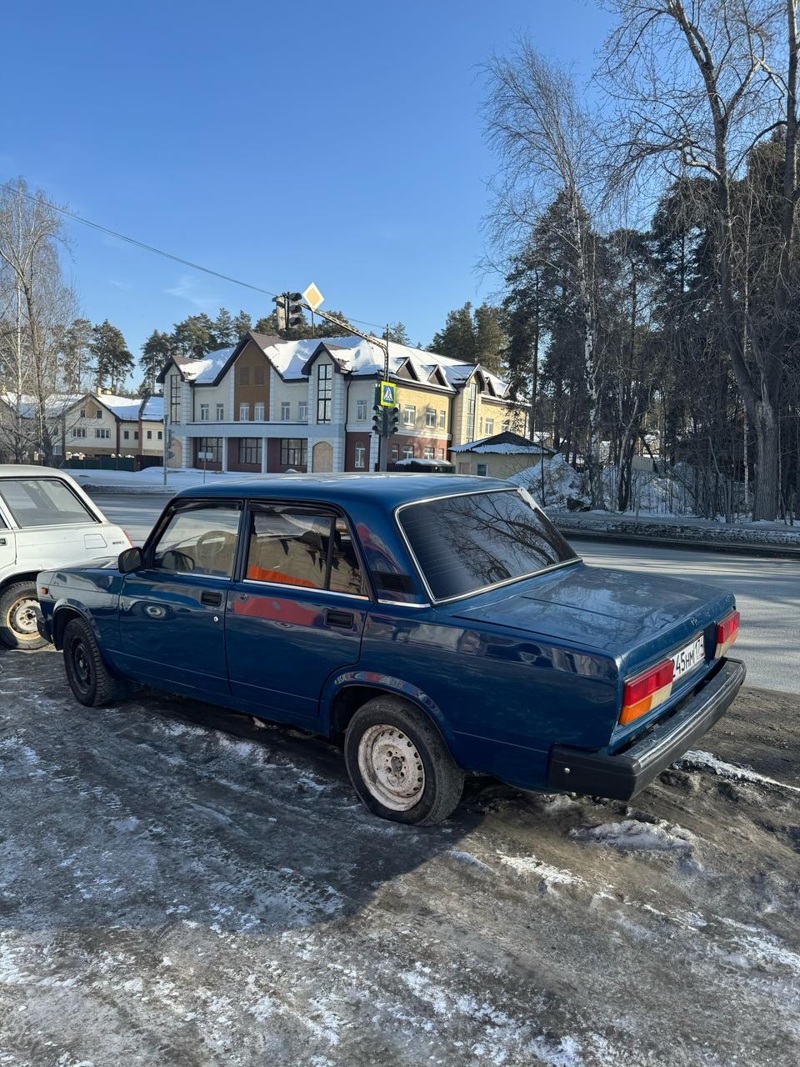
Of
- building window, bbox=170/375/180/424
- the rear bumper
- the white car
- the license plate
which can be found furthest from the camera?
building window, bbox=170/375/180/424

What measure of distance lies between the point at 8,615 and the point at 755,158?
2079cm

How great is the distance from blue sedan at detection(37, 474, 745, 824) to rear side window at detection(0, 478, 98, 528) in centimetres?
260

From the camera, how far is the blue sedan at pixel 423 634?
295cm

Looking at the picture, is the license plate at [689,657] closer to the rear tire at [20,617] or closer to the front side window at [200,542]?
the front side window at [200,542]

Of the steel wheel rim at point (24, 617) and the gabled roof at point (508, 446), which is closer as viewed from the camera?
the steel wheel rim at point (24, 617)

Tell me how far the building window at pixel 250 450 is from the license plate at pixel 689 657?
54.6m

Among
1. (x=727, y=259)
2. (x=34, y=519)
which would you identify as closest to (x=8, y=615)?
(x=34, y=519)

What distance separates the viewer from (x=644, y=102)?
18.3m

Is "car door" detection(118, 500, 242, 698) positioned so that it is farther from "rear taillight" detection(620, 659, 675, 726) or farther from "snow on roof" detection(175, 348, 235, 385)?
"snow on roof" detection(175, 348, 235, 385)

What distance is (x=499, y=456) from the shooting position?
4288 cm

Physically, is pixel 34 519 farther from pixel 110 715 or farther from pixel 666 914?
pixel 666 914

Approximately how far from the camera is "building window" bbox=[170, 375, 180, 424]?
60.4m

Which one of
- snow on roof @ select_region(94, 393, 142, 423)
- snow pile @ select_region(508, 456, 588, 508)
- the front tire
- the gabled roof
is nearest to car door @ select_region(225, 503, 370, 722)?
the front tire

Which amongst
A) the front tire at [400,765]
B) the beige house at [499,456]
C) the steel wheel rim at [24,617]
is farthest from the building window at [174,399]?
the front tire at [400,765]
